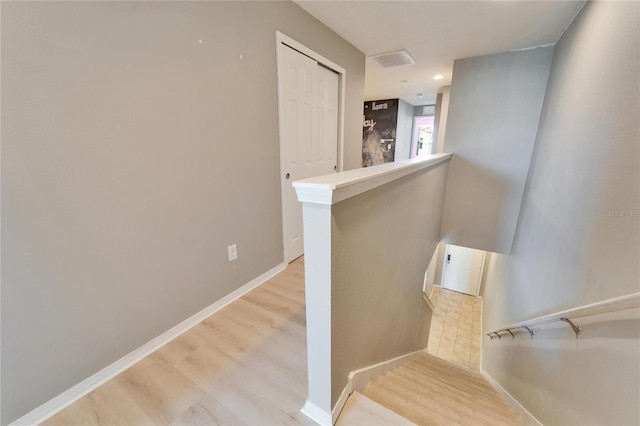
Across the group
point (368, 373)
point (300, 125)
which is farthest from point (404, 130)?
point (368, 373)

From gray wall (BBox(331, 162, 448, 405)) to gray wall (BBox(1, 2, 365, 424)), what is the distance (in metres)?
1.04

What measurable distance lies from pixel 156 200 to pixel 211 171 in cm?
37

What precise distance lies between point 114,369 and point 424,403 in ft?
5.66

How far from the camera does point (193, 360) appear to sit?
1354 mm

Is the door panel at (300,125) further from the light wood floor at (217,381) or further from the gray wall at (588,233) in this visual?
the gray wall at (588,233)

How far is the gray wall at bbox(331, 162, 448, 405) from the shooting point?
1003 millimetres

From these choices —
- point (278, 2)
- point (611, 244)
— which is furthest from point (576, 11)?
point (278, 2)

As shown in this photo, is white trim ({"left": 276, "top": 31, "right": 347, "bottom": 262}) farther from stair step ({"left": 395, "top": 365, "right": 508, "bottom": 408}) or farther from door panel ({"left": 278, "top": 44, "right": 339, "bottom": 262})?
stair step ({"left": 395, "top": 365, "right": 508, "bottom": 408})

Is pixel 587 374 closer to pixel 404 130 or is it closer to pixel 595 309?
pixel 595 309

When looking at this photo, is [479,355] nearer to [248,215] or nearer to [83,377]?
[248,215]

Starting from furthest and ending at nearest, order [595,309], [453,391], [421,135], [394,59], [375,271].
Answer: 1. [421,135]
2. [394,59]
3. [453,391]
4. [375,271]
5. [595,309]

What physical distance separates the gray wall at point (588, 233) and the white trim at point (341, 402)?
1.01 m

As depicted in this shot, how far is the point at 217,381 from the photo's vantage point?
1238 millimetres

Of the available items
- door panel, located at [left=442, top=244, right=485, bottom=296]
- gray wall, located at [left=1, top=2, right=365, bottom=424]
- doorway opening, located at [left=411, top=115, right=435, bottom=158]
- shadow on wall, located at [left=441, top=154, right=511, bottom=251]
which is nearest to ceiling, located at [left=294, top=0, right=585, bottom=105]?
gray wall, located at [left=1, top=2, right=365, bottom=424]
